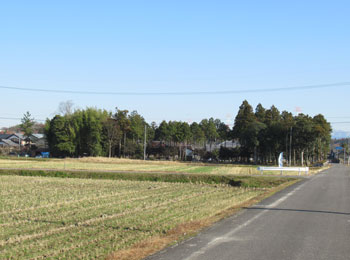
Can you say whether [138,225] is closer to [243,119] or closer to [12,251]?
[12,251]

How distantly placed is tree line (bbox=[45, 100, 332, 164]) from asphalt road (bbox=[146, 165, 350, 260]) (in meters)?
50.3

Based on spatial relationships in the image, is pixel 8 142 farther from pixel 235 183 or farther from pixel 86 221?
pixel 86 221

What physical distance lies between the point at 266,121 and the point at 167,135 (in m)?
27.6

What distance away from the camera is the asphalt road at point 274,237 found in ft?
24.9

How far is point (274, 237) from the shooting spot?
9234 millimetres

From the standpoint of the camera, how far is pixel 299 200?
1722 centimetres

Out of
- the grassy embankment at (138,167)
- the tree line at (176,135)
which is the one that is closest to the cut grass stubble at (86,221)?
the grassy embankment at (138,167)

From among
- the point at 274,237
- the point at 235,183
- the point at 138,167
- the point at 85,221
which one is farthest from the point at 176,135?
the point at 274,237

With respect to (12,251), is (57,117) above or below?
above

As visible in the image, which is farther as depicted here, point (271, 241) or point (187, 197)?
point (187, 197)

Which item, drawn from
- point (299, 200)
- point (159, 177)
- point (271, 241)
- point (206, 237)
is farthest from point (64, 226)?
point (159, 177)

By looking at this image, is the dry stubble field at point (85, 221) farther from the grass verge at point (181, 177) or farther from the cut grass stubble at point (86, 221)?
the grass verge at point (181, 177)

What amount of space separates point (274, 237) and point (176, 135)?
94.2m

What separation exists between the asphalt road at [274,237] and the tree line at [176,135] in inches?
1979
